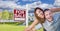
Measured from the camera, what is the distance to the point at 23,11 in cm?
186

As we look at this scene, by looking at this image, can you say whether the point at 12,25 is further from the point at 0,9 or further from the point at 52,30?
the point at 52,30

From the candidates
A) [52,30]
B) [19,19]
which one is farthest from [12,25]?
[52,30]

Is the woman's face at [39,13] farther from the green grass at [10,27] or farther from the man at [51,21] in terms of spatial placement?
the green grass at [10,27]

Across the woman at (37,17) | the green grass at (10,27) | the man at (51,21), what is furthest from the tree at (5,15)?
the man at (51,21)

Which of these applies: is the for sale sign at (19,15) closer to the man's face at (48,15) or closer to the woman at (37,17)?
the woman at (37,17)

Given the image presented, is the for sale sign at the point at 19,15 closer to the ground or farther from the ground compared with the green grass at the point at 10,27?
farther from the ground

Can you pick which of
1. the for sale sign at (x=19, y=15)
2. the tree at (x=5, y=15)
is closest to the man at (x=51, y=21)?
the for sale sign at (x=19, y=15)

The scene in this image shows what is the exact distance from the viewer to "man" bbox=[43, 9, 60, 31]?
1.87m

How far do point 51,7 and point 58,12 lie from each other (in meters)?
0.08

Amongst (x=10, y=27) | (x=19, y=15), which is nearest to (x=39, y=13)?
(x=19, y=15)

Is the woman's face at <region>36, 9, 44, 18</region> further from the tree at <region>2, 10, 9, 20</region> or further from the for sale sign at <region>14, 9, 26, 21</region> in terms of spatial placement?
the tree at <region>2, 10, 9, 20</region>

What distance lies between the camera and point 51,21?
188 centimetres

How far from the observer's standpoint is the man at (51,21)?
6.14ft

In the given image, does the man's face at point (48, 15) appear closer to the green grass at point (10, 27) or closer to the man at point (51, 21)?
the man at point (51, 21)
